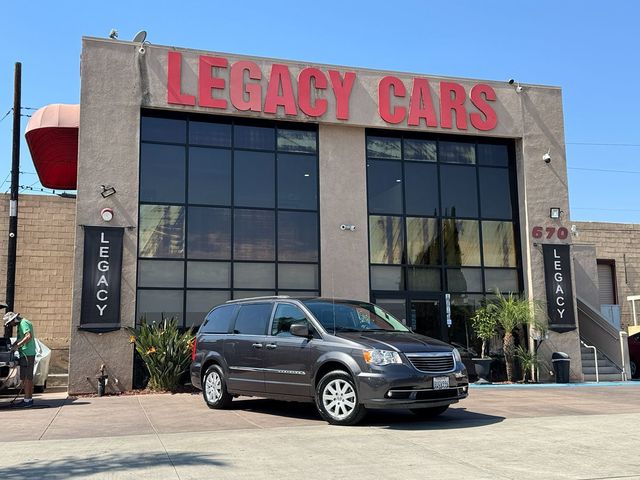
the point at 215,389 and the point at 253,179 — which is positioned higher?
the point at 253,179

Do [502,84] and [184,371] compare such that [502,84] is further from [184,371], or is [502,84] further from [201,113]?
[184,371]

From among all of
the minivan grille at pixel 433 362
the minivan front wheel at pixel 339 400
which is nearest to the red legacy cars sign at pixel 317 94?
the minivan front wheel at pixel 339 400

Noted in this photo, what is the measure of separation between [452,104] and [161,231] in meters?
8.75

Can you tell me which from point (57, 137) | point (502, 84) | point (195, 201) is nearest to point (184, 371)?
point (195, 201)

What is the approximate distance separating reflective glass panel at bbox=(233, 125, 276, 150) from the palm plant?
7.46 meters

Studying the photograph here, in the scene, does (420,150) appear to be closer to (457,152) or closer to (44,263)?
(457,152)

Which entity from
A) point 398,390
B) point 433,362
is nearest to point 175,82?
point 433,362

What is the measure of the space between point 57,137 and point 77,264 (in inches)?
151

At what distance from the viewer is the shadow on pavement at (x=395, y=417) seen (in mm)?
8992

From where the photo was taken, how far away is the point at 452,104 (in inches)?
722

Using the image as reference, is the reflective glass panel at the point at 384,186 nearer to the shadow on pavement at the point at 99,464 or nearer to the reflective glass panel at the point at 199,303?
the reflective glass panel at the point at 199,303

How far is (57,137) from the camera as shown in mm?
16797

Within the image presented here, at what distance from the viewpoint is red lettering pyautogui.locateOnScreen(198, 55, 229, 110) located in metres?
16.5

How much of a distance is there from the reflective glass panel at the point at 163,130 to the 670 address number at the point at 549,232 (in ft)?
33.0
